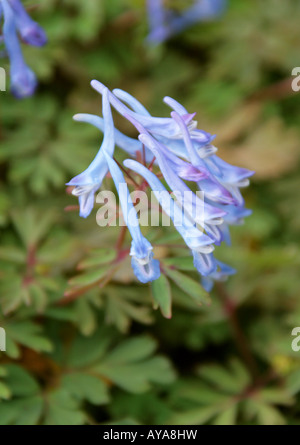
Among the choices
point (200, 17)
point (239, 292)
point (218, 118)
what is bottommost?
point (239, 292)

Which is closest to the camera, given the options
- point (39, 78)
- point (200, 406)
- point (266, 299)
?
point (200, 406)

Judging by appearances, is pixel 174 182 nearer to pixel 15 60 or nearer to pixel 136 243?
pixel 136 243

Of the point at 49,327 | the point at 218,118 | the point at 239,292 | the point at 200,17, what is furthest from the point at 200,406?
the point at 200,17

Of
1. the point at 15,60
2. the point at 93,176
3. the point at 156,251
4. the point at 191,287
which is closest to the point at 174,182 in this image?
the point at 93,176

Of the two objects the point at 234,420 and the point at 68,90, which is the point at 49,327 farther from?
the point at 68,90

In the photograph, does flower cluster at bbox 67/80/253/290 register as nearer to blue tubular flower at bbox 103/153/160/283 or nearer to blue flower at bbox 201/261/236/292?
blue tubular flower at bbox 103/153/160/283

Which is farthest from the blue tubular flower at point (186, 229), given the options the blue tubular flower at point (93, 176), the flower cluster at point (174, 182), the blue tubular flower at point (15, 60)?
the blue tubular flower at point (15, 60)

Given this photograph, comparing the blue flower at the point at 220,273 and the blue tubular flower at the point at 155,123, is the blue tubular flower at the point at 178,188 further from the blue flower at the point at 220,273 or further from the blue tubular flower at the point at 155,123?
the blue flower at the point at 220,273

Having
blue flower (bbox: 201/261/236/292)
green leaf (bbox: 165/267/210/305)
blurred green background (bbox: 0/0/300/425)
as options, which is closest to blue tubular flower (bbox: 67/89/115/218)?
blurred green background (bbox: 0/0/300/425)
